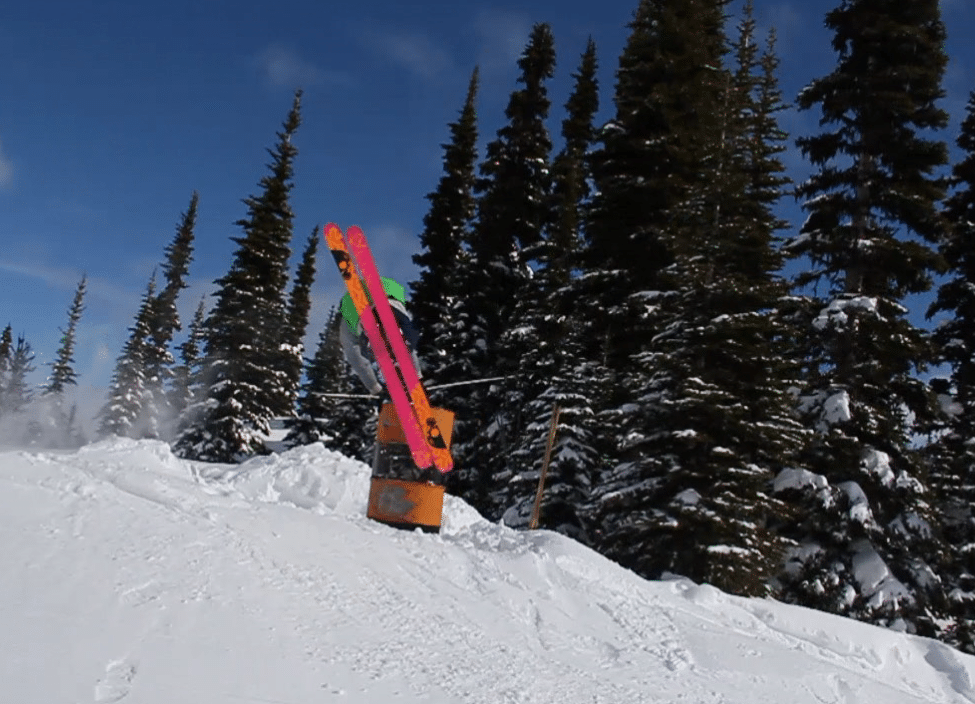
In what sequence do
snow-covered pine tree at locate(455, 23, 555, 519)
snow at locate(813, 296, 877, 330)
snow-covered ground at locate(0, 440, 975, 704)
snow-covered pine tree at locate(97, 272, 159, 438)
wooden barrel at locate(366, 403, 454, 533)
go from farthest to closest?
snow-covered pine tree at locate(97, 272, 159, 438) → snow-covered pine tree at locate(455, 23, 555, 519) → snow at locate(813, 296, 877, 330) → wooden barrel at locate(366, 403, 454, 533) → snow-covered ground at locate(0, 440, 975, 704)

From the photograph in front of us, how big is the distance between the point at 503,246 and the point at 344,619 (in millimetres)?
21470

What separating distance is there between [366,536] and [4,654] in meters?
4.10

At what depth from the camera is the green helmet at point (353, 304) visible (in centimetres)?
985

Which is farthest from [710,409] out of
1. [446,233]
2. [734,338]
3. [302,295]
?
[302,295]

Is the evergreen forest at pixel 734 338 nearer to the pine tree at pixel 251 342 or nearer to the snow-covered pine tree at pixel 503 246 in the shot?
the snow-covered pine tree at pixel 503 246

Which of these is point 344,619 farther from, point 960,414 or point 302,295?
point 302,295

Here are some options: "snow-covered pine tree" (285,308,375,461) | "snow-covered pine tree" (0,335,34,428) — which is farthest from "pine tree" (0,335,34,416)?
"snow-covered pine tree" (285,308,375,461)

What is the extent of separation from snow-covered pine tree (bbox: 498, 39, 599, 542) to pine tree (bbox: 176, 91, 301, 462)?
1423 centimetres

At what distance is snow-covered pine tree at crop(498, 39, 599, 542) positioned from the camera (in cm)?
1698

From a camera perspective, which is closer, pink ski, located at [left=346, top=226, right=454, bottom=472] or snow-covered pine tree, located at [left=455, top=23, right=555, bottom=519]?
pink ski, located at [left=346, top=226, right=454, bottom=472]

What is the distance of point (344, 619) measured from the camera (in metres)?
5.44

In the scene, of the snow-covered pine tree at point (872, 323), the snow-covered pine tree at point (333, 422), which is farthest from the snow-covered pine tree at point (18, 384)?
the snow-covered pine tree at point (872, 323)

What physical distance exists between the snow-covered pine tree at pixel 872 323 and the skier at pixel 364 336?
8785 mm

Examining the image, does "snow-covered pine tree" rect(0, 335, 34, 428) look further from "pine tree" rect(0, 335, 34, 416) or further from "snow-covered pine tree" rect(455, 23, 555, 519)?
"snow-covered pine tree" rect(455, 23, 555, 519)
